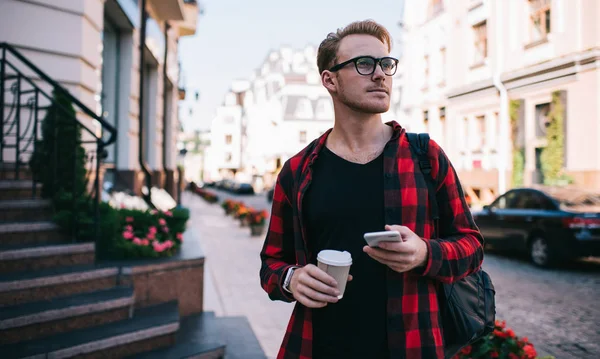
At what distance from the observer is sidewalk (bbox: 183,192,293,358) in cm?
602

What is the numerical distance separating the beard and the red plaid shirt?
5.7 inches

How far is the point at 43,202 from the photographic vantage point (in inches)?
217

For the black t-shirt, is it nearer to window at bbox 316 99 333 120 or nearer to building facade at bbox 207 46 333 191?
building facade at bbox 207 46 333 191

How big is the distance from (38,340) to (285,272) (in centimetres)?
289

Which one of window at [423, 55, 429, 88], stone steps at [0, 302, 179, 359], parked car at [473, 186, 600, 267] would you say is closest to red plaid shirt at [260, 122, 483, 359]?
stone steps at [0, 302, 179, 359]

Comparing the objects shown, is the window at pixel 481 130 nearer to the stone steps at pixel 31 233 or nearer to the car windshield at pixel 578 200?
the car windshield at pixel 578 200

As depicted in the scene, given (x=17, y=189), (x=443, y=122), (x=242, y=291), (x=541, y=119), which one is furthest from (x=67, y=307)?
Result: (x=443, y=122)

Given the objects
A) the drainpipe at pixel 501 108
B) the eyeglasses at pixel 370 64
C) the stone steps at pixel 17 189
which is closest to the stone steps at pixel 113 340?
the stone steps at pixel 17 189

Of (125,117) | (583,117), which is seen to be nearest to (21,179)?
(125,117)

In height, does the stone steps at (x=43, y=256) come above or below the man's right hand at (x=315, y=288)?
below

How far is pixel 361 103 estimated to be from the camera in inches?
81.7

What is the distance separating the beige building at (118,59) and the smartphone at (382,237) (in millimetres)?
4853

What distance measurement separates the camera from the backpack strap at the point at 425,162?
6.58ft

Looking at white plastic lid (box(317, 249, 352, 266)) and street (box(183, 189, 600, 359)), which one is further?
street (box(183, 189, 600, 359))
